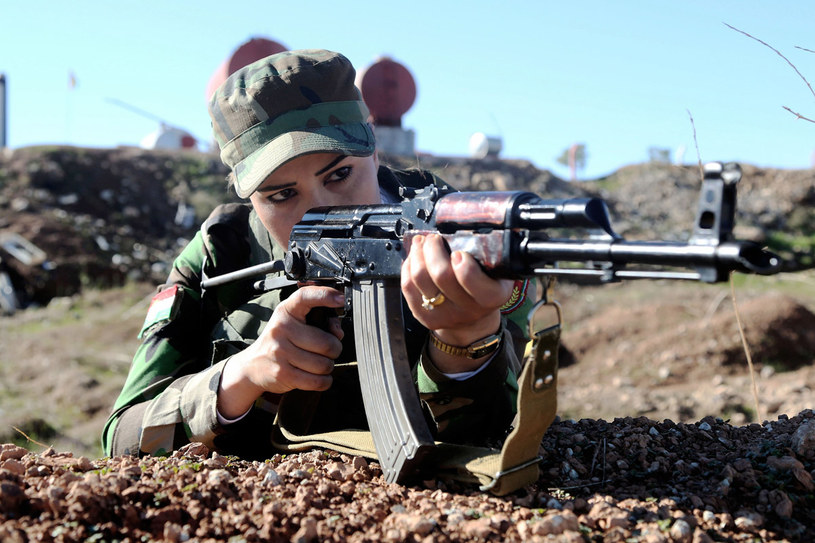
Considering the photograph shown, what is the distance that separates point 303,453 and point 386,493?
546 millimetres

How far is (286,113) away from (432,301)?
116 cm

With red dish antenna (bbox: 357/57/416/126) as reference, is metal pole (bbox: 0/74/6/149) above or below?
below

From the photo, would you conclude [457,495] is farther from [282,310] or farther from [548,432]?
[282,310]

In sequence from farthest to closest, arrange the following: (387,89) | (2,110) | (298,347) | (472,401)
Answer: (2,110) < (387,89) < (298,347) < (472,401)

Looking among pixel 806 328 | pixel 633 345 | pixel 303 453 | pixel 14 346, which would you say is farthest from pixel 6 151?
pixel 303 453

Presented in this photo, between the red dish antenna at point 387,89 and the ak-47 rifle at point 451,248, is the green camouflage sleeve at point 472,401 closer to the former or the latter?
the ak-47 rifle at point 451,248

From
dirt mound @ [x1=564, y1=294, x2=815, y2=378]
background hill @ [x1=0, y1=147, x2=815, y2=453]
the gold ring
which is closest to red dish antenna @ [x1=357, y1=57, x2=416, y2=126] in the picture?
background hill @ [x1=0, y1=147, x2=815, y2=453]

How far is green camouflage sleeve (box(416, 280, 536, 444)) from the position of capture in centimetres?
227

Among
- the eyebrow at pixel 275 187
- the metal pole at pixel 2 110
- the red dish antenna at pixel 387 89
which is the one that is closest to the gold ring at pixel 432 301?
the eyebrow at pixel 275 187

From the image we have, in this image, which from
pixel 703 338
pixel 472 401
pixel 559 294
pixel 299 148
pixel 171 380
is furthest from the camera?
pixel 559 294

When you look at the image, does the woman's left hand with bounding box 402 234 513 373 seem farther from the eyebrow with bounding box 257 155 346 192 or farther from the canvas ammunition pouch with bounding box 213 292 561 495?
the eyebrow with bounding box 257 155 346 192

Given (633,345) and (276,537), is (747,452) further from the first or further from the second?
(633,345)

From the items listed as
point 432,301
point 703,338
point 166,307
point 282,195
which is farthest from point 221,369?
point 703,338

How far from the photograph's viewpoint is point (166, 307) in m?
2.98
